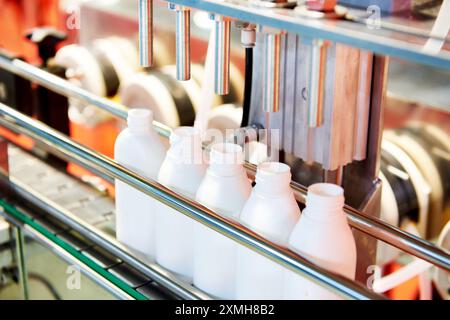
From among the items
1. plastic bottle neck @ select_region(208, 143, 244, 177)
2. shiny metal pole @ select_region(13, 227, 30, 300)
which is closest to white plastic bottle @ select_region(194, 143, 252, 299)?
plastic bottle neck @ select_region(208, 143, 244, 177)

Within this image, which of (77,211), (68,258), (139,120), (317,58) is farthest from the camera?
(77,211)

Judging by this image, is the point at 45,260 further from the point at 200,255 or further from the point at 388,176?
the point at 388,176

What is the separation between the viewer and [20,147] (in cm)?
165

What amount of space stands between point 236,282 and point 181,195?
5.8 inches

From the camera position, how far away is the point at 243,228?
886 mm

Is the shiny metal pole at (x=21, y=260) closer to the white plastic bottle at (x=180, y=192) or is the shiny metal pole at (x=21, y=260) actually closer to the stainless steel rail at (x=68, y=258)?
the stainless steel rail at (x=68, y=258)

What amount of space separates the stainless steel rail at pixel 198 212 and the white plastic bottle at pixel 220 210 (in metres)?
0.05

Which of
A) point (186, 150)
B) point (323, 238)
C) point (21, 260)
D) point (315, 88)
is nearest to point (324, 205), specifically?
point (323, 238)

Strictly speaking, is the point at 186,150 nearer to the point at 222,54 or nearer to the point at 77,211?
the point at 222,54

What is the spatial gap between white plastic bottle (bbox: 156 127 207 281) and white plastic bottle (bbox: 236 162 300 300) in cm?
13

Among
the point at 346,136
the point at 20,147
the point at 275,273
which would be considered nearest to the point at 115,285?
the point at 275,273

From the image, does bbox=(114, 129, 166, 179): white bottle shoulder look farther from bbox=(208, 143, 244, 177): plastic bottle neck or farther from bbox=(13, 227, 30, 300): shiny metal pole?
bbox=(13, 227, 30, 300): shiny metal pole

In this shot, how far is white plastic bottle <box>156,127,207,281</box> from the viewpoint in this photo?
1055 mm

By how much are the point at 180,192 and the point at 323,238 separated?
26cm
